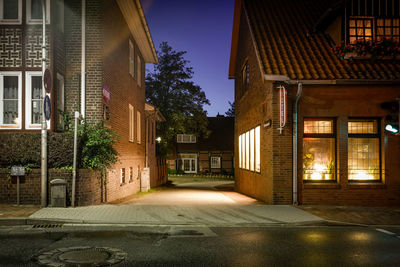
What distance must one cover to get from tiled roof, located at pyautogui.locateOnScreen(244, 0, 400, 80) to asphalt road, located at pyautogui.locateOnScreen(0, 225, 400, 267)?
597 cm

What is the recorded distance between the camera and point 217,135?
5403cm

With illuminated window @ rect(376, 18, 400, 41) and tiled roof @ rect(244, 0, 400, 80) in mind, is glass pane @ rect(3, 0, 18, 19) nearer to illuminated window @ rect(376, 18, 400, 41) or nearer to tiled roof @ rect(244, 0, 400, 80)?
tiled roof @ rect(244, 0, 400, 80)

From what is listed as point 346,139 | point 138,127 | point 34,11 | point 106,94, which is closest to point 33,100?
point 106,94

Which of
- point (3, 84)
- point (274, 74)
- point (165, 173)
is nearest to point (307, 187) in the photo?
point (274, 74)

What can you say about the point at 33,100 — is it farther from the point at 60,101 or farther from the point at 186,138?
the point at 186,138

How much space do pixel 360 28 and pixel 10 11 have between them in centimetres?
1266

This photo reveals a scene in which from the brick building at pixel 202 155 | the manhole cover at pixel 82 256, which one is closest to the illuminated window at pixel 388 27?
the manhole cover at pixel 82 256

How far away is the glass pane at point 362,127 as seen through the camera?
1308cm

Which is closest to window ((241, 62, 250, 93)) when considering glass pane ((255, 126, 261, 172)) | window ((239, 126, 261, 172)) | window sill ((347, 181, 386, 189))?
window ((239, 126, 261, 172))

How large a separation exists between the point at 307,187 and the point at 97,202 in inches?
279

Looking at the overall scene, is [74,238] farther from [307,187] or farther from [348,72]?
[348,72]

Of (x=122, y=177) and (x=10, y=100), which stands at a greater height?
(x=10, y=100)

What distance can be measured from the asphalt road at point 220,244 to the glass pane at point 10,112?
4914mm

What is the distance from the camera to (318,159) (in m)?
13.0
